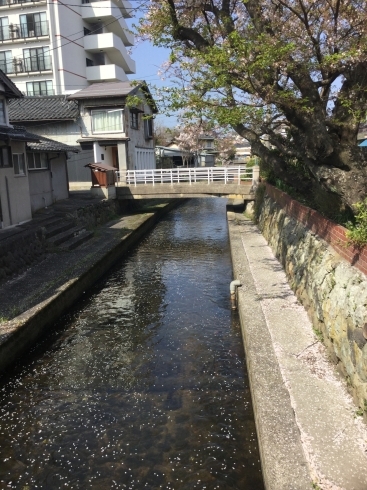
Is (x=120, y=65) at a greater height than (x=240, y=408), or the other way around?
(x=120, y=65)

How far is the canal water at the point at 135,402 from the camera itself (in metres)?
5.68

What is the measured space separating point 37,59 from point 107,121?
46.7 feet

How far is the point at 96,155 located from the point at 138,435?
1016 inches

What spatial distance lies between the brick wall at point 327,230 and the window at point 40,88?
102 feet

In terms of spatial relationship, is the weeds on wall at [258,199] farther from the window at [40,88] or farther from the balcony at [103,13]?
the balcony at [103,13]

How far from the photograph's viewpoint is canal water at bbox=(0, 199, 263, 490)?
5.68 metres

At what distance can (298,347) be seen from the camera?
24.8ft

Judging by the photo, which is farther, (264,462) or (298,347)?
(298,347)

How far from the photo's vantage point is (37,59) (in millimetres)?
37438

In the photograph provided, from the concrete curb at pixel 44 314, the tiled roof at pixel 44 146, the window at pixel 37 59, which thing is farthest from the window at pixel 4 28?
the concrete curb at pixel 44 314

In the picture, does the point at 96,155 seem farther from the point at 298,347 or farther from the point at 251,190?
the point at 298,347

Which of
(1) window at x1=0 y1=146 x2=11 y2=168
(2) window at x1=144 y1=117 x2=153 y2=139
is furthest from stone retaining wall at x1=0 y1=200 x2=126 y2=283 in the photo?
(2) window at x1=144 y1=117 x2=153 y2=139

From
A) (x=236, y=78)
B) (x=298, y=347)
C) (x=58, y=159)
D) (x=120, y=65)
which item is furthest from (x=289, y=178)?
(x=120, y=65)

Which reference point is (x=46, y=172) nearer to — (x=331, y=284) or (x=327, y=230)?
(x=327, y=230)
